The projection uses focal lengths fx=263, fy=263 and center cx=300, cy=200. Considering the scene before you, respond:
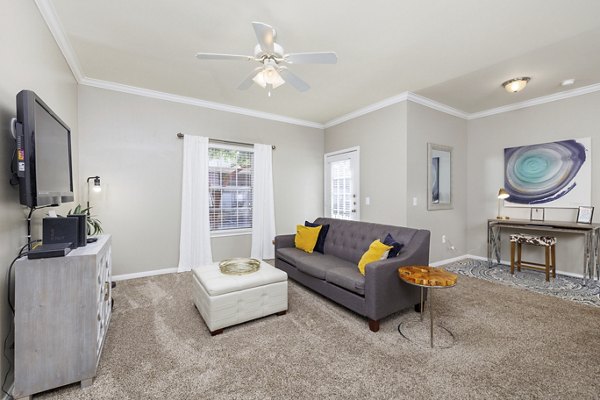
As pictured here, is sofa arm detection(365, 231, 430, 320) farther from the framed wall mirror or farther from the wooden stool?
the wooden stool

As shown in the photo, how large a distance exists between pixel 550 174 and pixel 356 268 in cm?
355

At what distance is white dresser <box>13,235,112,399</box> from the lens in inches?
59.3

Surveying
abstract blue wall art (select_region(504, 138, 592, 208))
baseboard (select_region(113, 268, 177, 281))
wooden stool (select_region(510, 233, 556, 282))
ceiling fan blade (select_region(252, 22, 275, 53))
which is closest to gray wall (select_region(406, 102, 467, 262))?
abstract blue wall art (select_region(504, 138, 592, 208))

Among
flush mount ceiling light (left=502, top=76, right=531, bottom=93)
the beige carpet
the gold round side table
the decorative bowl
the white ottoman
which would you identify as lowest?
the beige carpet

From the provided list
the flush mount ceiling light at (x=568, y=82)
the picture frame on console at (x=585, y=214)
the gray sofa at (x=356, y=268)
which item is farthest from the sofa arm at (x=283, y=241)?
the flush mount ceiling light at (x=568, y=82)

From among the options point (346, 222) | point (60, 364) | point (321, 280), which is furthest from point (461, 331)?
point (60, 364)

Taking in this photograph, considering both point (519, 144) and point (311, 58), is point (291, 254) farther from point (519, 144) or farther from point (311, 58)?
point (519, 144)

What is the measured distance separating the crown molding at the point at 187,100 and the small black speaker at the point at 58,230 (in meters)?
2.69

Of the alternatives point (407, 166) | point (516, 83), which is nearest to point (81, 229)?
point (407, 166)

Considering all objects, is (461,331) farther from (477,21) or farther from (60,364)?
(60,364)

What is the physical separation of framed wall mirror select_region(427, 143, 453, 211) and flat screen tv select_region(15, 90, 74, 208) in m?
4.53

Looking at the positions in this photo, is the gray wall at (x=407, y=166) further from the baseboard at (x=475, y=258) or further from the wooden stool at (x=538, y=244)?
the wooden stool at (x=538, y=244)

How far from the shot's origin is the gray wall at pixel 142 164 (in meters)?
3.58

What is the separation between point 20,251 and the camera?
1741 mm
